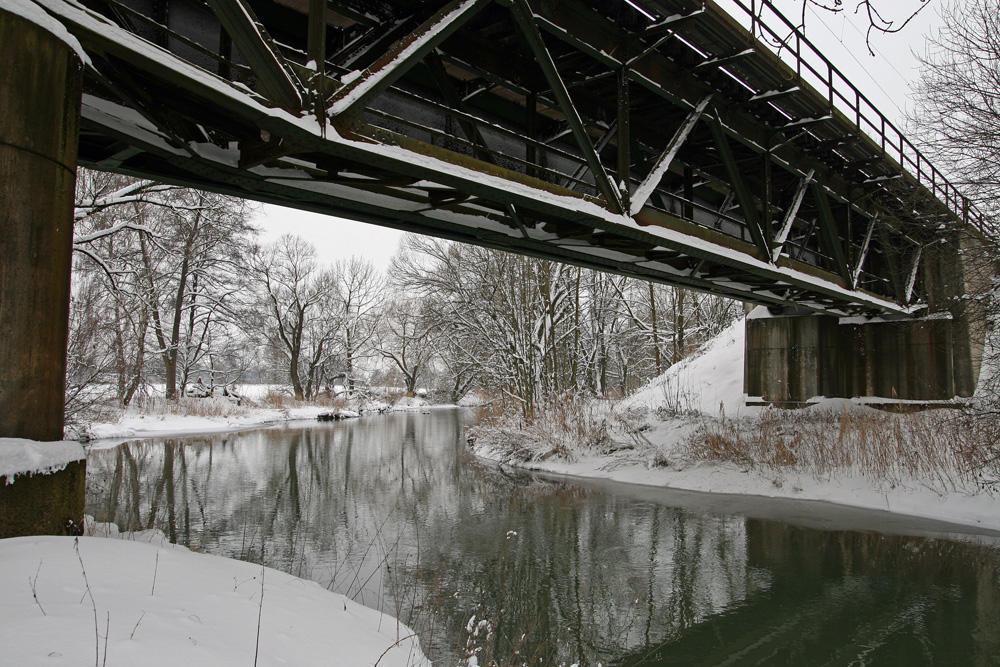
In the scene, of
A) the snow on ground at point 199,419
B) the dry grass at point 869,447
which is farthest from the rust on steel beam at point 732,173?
the snow on ground at point 199,419

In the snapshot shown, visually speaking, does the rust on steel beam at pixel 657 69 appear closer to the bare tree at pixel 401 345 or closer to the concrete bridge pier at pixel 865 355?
the concrete bridge pier at pixel 865 355

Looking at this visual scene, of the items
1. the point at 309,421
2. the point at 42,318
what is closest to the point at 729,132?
the point at 42,318

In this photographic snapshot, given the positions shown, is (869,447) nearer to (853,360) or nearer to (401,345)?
(853,360)

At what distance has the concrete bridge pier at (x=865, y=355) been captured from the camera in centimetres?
1733

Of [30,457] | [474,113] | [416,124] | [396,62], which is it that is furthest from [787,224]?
[30,457]

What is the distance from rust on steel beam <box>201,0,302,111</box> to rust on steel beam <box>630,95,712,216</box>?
4.15 m

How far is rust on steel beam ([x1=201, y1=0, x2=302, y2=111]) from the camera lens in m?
4.22

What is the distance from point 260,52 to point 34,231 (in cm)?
184

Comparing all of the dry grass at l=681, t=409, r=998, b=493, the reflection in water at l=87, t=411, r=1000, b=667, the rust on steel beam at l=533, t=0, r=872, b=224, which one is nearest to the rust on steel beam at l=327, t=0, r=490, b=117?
the rust on steel beam at l=533, t=0, r=872, b=224

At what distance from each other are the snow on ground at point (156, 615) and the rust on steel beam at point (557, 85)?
4.91 m

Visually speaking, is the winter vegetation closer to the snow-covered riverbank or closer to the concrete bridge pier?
the snow-covered riverbank

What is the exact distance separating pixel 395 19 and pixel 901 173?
1160 centimetres

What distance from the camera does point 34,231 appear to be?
12.5 feet

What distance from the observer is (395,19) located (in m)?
6.18
